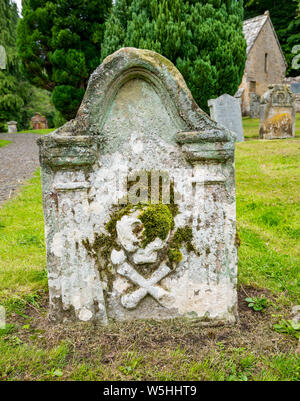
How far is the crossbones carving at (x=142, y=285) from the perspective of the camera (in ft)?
8.07

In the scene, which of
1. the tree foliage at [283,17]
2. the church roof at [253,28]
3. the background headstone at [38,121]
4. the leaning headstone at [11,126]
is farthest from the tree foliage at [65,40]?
the tree foliage at [283,17]

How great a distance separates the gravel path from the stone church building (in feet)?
43.0

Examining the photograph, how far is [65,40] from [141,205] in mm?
15663

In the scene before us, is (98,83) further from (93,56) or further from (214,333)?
(93,56)

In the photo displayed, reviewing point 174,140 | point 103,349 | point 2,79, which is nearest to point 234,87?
point 174,140

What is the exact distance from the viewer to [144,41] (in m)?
9.51

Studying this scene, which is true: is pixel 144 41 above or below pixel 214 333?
above

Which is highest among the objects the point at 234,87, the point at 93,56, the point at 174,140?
the point at 93,56

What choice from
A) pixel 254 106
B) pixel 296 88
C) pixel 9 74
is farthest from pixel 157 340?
pixel 9 74

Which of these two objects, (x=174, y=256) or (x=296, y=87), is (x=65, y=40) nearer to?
(x=296, y=87)

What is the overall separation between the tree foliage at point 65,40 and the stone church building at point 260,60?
952cm
